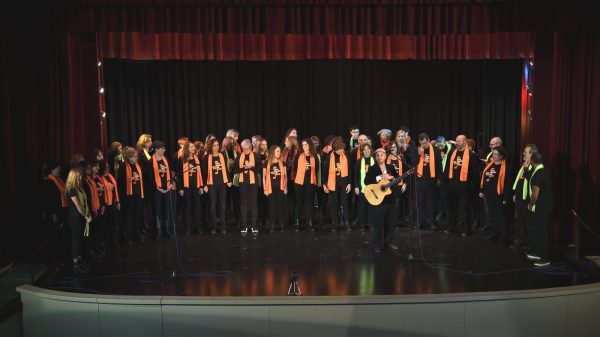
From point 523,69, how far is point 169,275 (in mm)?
8961

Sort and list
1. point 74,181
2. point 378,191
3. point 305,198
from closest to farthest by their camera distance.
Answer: point 74,181 < point 378,191 < point 305,198

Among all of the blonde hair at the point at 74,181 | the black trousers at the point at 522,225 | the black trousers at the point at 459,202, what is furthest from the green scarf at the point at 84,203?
the black trousers at the point at 522,225

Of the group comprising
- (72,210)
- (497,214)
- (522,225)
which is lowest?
(522,225)

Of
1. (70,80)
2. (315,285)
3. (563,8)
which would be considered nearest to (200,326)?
(315,285)

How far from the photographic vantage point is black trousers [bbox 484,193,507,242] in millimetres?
9859

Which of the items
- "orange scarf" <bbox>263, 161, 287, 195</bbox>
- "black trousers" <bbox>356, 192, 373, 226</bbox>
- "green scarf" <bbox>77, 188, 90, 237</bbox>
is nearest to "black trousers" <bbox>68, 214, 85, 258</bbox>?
"green scarf" <bbox>77, 188, 90, 237</bbox>

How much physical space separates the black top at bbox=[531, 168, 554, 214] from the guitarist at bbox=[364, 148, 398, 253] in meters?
2.05

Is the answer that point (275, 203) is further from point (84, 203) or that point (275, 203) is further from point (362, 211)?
point (84, 203)

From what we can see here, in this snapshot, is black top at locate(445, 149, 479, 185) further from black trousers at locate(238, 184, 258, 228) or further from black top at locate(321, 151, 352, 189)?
black trousers at locate(238, 184, 258, 228)

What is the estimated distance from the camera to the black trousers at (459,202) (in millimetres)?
10547

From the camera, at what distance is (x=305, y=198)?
11180 mm

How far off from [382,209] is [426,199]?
242cm

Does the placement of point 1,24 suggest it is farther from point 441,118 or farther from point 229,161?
point 441,118

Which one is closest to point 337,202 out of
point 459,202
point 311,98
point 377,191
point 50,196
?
point 377,191
